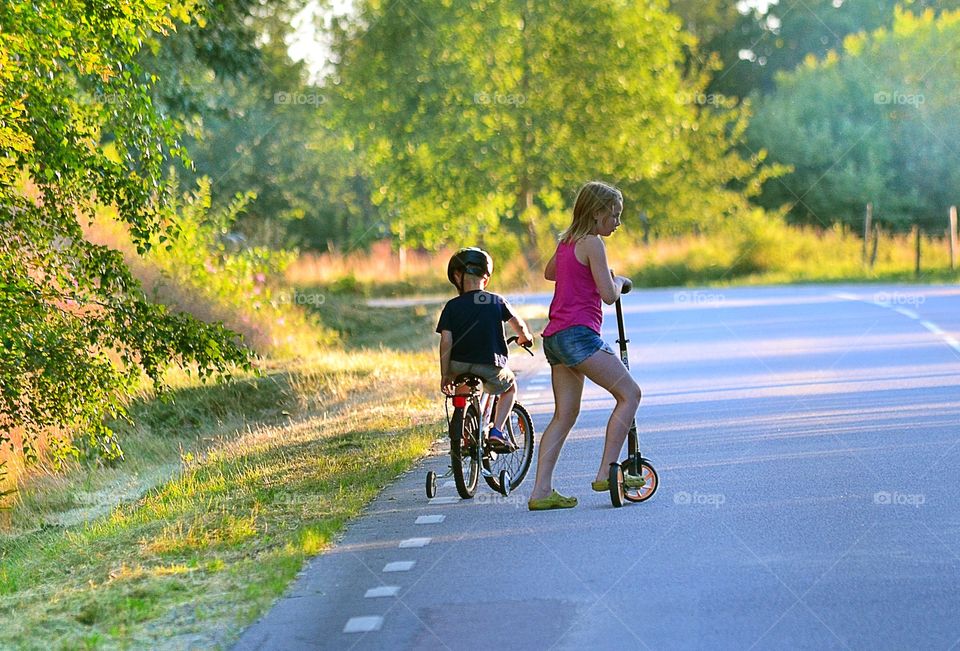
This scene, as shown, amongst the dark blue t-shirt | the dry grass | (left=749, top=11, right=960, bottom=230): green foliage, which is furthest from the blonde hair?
(left=749, top=11, right=960, bottom=230): green foliage

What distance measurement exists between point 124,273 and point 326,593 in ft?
17.0

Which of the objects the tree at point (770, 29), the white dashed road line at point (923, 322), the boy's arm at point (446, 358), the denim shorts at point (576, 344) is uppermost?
the tree at point (770, 29)

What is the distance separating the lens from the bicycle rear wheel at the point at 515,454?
33.0 ft

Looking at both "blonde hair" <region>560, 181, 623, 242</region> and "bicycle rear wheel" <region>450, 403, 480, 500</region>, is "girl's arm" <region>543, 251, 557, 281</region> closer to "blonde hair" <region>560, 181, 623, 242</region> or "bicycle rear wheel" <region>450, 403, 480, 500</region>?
"blonde hair" <region>560, 181, 623, 242</region>

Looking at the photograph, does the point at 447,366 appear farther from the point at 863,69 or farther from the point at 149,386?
the point at 863,69

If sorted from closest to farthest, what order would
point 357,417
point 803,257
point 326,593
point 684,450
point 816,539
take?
point 326,593 < point 816,539 < point 684,450 < point 357,417 < point 803,257

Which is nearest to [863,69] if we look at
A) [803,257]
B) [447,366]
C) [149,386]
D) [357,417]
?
[803,257]

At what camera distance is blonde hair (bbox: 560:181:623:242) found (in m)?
8.64

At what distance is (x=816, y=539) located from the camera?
26.0 ft

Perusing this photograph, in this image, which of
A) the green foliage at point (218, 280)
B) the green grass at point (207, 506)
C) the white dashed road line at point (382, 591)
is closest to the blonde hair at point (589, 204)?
the green grass at point (207, 506)

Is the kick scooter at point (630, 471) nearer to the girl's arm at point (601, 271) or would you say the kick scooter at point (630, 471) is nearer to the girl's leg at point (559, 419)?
the girl's arm at point (601, 271)

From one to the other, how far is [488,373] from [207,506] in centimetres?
192

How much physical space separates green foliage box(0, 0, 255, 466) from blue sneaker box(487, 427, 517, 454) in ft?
8.67

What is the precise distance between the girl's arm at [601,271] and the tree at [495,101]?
31277 millimetres
